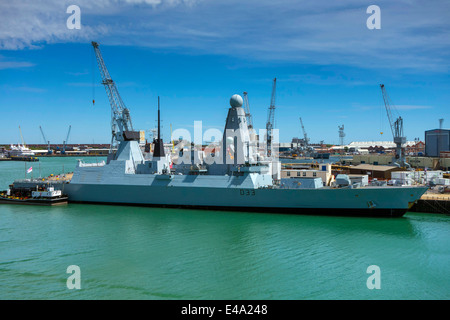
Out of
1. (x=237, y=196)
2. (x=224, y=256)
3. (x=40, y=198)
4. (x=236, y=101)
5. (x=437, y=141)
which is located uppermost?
(x=236, y=101)

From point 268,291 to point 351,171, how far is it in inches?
1263

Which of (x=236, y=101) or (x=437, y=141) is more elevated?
(x=236, y=101)

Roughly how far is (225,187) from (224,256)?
28.7 ft

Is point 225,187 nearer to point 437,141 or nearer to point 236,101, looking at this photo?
point 236,101

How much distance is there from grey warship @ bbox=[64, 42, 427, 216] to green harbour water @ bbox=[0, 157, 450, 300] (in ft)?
3.56

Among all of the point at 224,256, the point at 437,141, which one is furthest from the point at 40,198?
the point at 437,141

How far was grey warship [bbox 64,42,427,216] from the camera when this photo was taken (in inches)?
841

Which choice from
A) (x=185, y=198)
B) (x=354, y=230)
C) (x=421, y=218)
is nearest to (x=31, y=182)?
(x=185, y=198)

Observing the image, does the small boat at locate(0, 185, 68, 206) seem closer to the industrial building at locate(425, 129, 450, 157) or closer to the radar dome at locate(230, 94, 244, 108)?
the radar dome at locate(230, 94, 244, 108)

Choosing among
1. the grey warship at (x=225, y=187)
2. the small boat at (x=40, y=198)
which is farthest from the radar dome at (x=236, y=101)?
the small boat at (x=40, y=198)

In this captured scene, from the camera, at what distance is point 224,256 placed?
1475 cm

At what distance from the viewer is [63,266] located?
13484 millimetres

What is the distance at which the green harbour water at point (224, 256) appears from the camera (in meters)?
11.5
